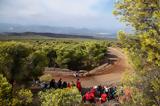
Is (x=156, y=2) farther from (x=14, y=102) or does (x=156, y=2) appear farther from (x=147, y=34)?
(x=14, y=102)

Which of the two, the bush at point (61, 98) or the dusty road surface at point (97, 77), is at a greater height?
the bush at point (61, 98)

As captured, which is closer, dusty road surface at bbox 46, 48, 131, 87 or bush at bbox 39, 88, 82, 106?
bush at bbox 39, 88, 82, 106

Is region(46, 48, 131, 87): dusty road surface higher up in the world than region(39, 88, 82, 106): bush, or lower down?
lower down

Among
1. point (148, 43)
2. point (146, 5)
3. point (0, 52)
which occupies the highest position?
point (146, 5)

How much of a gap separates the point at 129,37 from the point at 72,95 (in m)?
4.06

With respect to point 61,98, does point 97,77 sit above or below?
below

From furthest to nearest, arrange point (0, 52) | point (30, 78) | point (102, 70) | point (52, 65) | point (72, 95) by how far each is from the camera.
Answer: point (52, 65) < point (102, 70) < point (30, 78) < point (0, 52) < point (72, 95)

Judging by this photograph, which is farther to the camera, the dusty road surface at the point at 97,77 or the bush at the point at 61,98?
the dusty road surface at the point at 97,77

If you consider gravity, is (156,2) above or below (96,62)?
above

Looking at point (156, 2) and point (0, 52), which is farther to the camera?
point (0, 52)

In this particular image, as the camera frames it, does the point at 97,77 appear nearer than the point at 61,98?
No

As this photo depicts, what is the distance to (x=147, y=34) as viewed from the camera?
13188mm

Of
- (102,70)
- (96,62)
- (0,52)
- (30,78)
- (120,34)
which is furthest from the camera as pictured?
(96,62)

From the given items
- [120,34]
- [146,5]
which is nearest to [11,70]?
[120,34]
